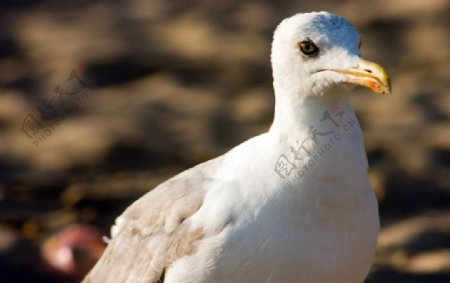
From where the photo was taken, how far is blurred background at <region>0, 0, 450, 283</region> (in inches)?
292

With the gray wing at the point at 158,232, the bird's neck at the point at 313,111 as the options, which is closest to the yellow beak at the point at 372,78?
the bird's neck at the point at 313,111

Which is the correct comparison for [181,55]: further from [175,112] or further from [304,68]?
[304,68]

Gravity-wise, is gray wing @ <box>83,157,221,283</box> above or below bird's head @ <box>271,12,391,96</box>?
below

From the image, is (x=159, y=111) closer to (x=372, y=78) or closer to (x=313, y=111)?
(x=313, y=111)

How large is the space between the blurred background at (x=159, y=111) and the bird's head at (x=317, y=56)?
2475mm

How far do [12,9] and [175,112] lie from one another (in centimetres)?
197

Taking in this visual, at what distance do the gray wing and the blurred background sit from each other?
176 cm

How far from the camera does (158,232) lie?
16.8 feet

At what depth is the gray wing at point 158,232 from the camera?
4.98m

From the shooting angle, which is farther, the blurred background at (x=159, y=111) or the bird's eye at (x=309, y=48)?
the blurred background at (x=159, y=111)

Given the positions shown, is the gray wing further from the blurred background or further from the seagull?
the blurred background

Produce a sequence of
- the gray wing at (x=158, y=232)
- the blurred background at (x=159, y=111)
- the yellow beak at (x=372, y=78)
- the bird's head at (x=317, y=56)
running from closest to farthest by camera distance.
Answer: the yellow beak at (x=372, y=78)
the bird's head at (x=317, y=56)
the gray wing at (x=158, y=232)
the blurred background at (x=159, y=111)

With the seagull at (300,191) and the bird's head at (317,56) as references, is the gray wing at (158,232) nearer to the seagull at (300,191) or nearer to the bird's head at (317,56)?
the seagull at (300,191)

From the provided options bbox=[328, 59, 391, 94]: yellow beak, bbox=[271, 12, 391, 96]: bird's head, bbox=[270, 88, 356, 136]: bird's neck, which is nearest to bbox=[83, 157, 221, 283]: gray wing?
bbox=[270, 88, 356, 136]: bird's neck
